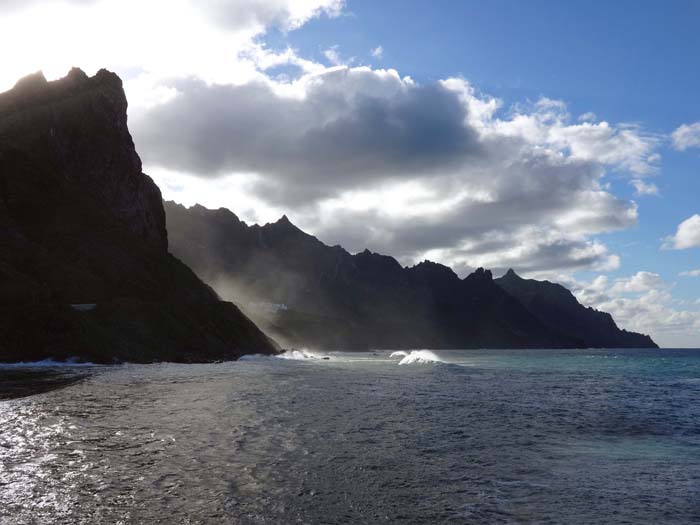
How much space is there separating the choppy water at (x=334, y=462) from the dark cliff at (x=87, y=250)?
2511 inches

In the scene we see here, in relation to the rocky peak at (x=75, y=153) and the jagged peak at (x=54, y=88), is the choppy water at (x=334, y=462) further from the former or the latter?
the jagged peak at (x=54, y=88)

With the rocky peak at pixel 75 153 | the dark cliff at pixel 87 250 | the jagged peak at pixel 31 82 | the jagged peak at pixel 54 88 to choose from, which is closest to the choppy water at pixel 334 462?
the dark cliff at pixel 87 250

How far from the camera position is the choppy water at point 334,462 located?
15.9 meters

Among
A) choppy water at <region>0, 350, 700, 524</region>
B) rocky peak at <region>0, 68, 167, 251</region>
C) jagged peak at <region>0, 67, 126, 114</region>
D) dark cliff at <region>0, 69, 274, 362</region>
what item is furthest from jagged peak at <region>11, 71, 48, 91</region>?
choppy water at <region>0, 350, 700, 524</region>

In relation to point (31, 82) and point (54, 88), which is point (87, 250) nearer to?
point (54, 88)

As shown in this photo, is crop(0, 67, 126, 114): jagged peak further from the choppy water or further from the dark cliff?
the choppy water

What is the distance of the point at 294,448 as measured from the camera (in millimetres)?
24594

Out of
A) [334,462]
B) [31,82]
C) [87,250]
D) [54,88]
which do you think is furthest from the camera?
[31,82]

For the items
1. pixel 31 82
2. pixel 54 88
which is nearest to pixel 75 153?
pixel 54 88

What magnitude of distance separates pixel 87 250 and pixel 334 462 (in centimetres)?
13541

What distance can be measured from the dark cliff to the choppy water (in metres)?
63.8

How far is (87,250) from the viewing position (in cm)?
13950

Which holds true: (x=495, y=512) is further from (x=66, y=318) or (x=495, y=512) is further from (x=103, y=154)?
(x=103, y=154)

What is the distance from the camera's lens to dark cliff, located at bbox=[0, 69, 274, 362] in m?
97.8
